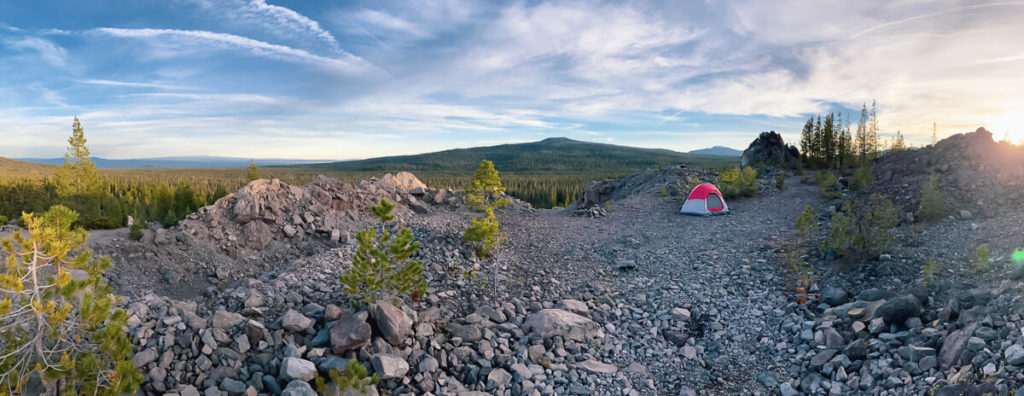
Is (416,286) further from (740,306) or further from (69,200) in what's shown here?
(69,200)

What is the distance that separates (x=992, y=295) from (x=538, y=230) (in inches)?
540

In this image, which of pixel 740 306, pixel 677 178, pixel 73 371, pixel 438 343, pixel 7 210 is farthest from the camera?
pixel 677 178

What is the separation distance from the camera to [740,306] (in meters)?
10.4

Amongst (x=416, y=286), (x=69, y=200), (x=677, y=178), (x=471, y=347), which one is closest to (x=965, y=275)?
(x=471, y=347)

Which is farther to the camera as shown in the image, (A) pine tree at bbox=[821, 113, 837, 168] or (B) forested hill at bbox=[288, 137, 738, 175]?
(B) forested hill at bbox=[288, 137, 738, 175]

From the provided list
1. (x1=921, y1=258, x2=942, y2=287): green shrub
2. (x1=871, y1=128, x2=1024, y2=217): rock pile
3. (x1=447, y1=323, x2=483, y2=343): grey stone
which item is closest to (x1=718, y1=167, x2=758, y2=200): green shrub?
(x1=871, y1=128, x2=1024, y2=217): rock pile

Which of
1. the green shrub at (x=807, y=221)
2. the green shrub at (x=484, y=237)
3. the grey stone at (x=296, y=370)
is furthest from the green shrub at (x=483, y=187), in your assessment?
the grey stone at (x=296, y=370)

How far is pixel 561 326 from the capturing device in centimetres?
907

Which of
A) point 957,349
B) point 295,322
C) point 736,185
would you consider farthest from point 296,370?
point 736,185

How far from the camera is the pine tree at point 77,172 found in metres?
29.5

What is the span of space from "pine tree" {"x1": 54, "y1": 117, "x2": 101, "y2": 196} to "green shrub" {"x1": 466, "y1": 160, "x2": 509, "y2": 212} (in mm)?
26639

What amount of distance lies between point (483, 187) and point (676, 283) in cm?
1101

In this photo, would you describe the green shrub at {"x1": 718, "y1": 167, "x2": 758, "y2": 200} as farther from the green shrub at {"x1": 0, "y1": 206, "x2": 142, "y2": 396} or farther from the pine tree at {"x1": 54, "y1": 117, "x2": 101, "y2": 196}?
the pine tree at {"x1": 54, "y1": 117, "x2": 101, "y2": 196}

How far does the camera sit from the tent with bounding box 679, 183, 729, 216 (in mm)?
22750
